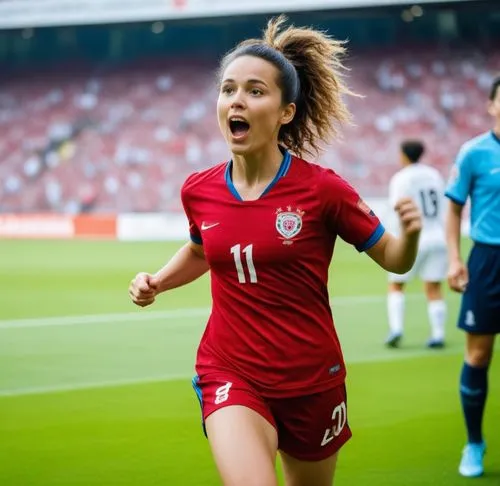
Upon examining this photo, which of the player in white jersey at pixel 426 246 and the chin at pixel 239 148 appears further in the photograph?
the player in white jersey at pixel 426 246

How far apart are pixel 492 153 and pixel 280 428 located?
2.60 m

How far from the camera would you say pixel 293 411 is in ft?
12.9

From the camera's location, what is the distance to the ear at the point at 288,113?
4184 millimetres

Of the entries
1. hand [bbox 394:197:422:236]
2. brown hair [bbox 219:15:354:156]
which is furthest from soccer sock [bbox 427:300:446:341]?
hand [bbox 394:197:422:236]

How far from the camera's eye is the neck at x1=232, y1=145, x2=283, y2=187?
4.08 meters

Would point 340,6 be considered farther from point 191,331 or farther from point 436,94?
point 191,331

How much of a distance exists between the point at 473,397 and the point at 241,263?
103 inches

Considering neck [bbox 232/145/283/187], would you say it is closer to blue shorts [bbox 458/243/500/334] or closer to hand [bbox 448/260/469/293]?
hand [bbox 448/260/469/293]

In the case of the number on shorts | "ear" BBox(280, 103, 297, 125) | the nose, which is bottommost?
the number on shorts

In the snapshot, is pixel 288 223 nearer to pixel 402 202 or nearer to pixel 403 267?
pixel 403 267

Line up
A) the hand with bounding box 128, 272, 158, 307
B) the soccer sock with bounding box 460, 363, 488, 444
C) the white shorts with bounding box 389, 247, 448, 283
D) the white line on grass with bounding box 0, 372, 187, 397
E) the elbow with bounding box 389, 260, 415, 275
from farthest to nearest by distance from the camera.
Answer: the white shorts with bounding box 389, 247, 448, 283 → the white line on grass with bounding box 0, 372, 187, 397 → the soccer sock with bounding box 460, 363, 488, 444 → the hand with bounding box 128, 272, 158, 307 → the elbow with bounding box 389, 260, 415, 275

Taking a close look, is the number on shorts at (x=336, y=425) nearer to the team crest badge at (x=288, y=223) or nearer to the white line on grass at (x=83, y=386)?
the team crest badge at (x=288, y=223)

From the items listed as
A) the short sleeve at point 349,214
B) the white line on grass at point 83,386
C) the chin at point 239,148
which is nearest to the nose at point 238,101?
the chin at point 239,148

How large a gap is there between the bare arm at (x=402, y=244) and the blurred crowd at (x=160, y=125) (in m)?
27.4
